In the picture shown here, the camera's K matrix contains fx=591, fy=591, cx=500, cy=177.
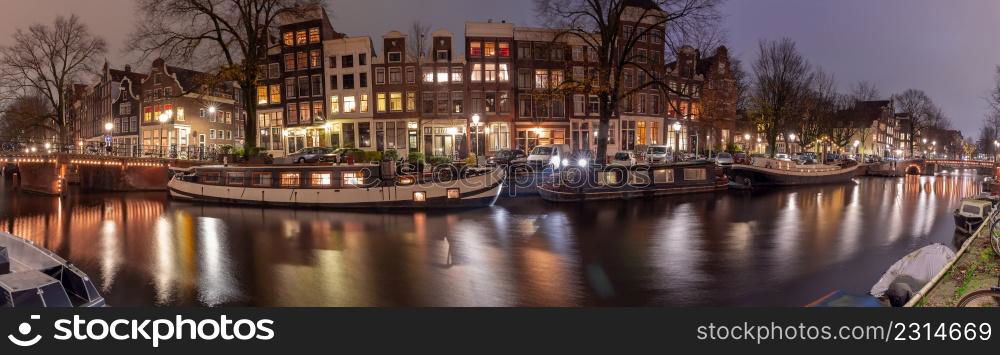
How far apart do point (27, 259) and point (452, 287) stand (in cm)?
831

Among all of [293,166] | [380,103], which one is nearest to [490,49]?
[380,103]

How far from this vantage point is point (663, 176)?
35.1m

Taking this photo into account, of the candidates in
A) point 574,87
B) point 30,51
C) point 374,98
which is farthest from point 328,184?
point 30,51

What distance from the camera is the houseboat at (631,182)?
3141cm

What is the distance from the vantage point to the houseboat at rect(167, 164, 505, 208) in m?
Answer: 28.7

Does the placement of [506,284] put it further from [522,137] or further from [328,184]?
[522,137]

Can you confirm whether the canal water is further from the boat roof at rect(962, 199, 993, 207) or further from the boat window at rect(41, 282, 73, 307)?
the boat window at rect(41, 282, 73, 307)

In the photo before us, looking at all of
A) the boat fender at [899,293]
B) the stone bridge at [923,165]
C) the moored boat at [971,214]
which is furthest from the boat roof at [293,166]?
the stone bridge at [923,165]

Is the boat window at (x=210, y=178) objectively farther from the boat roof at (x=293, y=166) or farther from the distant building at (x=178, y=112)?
the distant building at (x=178, y=112)

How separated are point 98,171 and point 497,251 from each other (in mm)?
39807

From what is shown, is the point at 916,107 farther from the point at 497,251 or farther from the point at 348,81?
→ the point at 497,251

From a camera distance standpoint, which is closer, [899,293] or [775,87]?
[899,293]

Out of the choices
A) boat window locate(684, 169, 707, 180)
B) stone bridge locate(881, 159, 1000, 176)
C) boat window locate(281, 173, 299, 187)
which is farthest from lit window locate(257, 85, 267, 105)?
stone bridge locate(881, 159, 1000, 176)

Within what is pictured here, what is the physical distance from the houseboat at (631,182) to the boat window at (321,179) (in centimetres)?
1104
